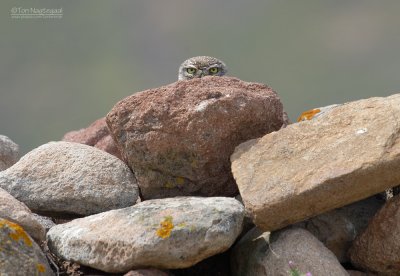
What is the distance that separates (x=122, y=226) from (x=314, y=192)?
1853 millimetres

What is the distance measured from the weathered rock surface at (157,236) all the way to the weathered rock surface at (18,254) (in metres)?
0.37

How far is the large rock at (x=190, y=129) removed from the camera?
710 centimetres

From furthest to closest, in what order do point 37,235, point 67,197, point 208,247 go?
1. point 67,197
2. point 37,235
3. point 208,247

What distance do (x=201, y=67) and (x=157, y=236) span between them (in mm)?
5031

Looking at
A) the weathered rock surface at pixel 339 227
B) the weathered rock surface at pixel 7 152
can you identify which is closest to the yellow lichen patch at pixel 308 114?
the weathered rock surface at pixel 339 227

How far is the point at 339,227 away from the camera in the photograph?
7137 mm

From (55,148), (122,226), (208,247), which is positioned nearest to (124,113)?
(55,148)

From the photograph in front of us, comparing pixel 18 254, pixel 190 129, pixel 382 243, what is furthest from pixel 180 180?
pixel 382 243

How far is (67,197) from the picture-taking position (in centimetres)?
732

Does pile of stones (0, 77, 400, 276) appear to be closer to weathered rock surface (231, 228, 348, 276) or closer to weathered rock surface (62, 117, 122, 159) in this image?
weathered rock surface (231, 228, 348, 276)

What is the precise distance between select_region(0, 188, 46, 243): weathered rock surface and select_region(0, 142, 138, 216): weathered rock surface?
0.68m

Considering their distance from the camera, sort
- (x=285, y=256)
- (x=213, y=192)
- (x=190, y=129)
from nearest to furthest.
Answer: (x=285, y=256) → (x=190, y=129) → (x=213, y=192)

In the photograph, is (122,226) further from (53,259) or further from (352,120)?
(352,120)

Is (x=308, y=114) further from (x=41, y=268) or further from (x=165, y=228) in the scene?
(x=41, y=268)
